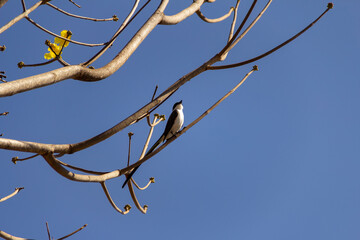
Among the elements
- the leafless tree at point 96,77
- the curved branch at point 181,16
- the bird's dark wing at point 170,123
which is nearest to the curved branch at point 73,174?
the leafless tree at point 96,77

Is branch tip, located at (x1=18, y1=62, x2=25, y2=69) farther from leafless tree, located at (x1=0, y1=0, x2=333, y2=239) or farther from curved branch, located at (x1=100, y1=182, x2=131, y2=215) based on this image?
curved branch, located at (x1=100, y1=182, x2=131, y2=215)

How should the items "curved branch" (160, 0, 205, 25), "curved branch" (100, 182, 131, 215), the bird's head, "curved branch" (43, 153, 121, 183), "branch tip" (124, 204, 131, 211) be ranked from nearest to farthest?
"curved branch" (43, 153, 121, 183)
"curved branch" (100, 182, 131, 215)
"curved branch" (160, 0, 205, 25)
"branch tip" (124, 204, 131, 211)
the bird's head

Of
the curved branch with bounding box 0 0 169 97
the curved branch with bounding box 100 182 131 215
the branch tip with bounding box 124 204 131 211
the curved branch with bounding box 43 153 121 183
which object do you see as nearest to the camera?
the curved branch with bounding box 0 0 169 97

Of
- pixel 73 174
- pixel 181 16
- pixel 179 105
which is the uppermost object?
pixel 179 105

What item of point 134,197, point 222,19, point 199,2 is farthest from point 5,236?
point 222,19

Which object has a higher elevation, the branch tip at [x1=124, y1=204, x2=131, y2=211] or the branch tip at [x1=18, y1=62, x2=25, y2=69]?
the branch tip at [x1=18, y1=62, x2=25, y2=69]

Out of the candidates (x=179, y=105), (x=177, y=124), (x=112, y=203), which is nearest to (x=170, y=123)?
(x=177, y=124)

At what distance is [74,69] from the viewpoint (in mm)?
1989

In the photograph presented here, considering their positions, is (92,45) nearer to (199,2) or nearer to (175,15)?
(175,15)

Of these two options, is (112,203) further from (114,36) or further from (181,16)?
(181,16)

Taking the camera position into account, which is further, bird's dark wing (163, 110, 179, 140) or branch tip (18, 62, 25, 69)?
bird's dark wing (163, 110, 179, 140)

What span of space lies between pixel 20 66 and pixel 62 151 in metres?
0.51

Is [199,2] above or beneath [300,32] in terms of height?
above

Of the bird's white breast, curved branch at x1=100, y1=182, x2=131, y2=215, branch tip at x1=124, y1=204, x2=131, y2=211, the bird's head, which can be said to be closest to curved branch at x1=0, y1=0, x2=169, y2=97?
curved branch at x1=100, y1=182, x2=131, y2=215
